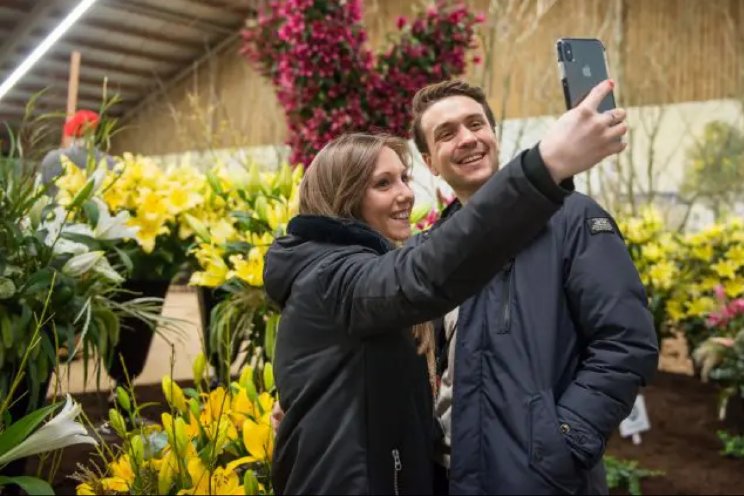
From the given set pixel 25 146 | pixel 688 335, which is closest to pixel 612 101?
pixel 25 146

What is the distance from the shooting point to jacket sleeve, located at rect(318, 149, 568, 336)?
538 mm

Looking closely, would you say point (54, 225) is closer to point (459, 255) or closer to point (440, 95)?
point (440, 95)

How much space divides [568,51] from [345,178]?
24cm

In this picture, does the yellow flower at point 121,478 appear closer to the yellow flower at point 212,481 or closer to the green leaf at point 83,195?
the yellow flower at point 212,481

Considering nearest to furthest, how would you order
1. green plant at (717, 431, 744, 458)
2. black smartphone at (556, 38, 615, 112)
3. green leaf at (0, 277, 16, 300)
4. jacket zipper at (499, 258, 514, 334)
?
black smartphone at (556, 38, 615, 112) < jacket zipper at (499, 258, 514, 334) < green leaf at (0, 277, 16, 300) < green plant at (717, 431, 744, 458)

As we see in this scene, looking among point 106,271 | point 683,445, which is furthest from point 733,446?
point 106,271

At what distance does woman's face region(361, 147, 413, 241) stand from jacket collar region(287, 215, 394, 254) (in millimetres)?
44

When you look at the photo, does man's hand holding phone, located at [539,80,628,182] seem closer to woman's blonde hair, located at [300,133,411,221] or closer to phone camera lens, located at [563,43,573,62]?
phone camera lens, located at [563,43,573,62]

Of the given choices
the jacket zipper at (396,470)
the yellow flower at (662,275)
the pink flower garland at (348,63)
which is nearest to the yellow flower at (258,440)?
the jacket zipper at (396,470)

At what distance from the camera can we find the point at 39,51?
1.98 ft

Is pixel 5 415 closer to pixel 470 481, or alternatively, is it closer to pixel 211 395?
pixel 211 395

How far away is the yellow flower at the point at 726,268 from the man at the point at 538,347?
2020 millimetres

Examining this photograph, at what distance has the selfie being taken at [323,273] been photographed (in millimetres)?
628

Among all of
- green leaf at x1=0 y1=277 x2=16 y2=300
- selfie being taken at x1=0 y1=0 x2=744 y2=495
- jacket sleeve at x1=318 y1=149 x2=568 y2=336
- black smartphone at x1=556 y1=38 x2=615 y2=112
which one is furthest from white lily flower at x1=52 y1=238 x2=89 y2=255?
black smartphone at x1=556 y1=38 x2=615 y2=112
